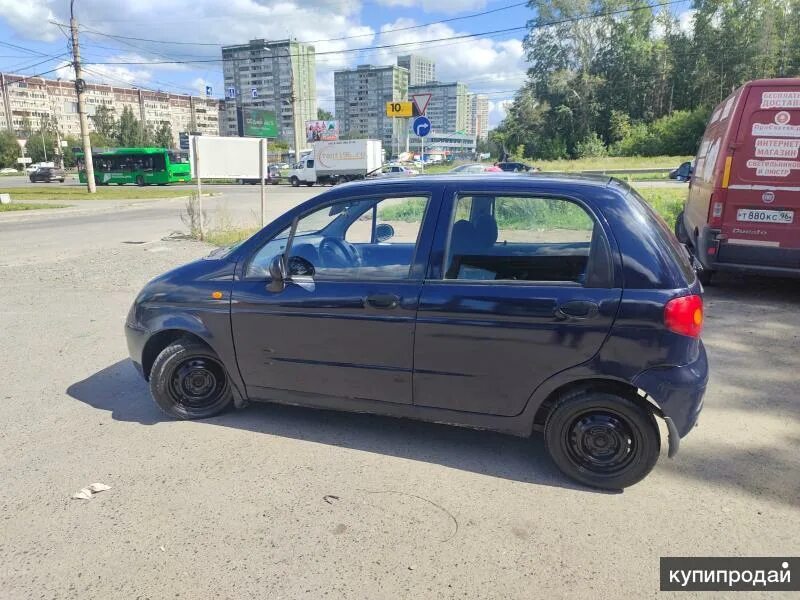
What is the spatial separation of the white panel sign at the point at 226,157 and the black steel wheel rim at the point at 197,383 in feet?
29.6

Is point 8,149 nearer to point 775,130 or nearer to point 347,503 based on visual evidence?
point 775,130

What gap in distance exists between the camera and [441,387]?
3305mm

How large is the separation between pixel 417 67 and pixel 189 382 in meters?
53.0

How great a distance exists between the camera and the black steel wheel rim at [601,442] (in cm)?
308

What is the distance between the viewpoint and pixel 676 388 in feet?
9.61

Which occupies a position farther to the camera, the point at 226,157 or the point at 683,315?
the point at 226,157

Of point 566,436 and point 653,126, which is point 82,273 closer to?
point 566,436

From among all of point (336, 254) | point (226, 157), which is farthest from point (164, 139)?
point (336, 254)

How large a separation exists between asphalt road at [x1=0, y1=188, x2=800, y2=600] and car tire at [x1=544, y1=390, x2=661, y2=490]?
106mm

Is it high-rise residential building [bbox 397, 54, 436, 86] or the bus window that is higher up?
high-rise residential building [bbox 397, 54, 436, 86]

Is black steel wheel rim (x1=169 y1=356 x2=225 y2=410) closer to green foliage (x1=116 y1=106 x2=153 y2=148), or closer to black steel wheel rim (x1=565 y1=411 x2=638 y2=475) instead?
black steel wheel rim (x1=565 y1=411 x2=638 y2=475)

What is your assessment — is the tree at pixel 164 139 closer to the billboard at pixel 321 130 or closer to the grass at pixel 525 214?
the billboard at pixel 321 130

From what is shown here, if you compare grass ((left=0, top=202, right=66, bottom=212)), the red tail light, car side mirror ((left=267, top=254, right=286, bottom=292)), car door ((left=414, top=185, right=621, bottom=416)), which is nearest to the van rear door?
car door ((left=414, top=185, right=621, bottom=416))

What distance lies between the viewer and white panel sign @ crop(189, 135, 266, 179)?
12133mm
